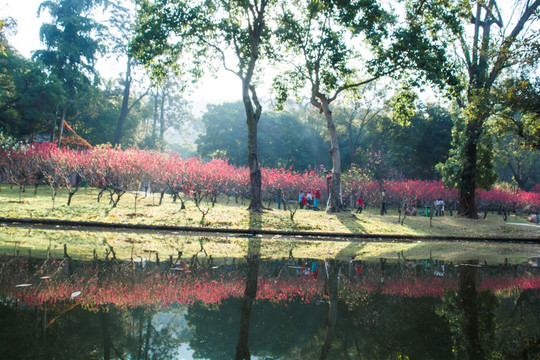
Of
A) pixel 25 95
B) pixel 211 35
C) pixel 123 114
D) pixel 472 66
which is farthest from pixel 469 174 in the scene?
pixel 123 114

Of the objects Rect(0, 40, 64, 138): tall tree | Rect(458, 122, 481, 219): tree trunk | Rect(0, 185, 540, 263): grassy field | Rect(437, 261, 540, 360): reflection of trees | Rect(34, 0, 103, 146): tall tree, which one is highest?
Rect(34, 0, 103, 146): tall tree

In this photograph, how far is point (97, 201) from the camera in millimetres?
21328

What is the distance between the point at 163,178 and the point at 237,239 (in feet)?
41.2

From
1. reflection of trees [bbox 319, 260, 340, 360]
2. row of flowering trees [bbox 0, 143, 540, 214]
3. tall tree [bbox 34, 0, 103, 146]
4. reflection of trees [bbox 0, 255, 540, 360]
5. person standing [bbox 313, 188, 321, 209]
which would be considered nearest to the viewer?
reflection of trees [bbox 0, 255, 540, 360]

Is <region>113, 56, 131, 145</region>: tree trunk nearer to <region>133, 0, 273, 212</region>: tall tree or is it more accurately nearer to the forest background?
the forest background

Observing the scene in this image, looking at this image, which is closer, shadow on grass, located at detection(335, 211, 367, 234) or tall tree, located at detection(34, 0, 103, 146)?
shadow on grass, located at detection(335, 211, 367, 234)

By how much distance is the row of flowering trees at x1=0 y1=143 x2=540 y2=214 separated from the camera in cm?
2192

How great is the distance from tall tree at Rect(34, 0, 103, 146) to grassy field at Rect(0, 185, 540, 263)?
20.8 m

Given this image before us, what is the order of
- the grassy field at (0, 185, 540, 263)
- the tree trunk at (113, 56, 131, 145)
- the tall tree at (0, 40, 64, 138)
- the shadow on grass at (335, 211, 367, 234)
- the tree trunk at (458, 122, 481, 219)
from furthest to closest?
the tree trunk at (113, 56, 131, 145)
the tall tree at (0, 40, 64, 138)
the tree trunk at (458, 122, 481, 219)
the shadow on grass at (335, 211, 367, 234)
the grassy field at (0, 185, 540, 263)

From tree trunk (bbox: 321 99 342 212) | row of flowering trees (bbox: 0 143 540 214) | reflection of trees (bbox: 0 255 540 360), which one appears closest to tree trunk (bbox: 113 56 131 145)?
row of flowering trees (bbox: 0 143 540 214)

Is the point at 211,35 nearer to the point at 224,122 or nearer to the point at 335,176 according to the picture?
the point at 335,176

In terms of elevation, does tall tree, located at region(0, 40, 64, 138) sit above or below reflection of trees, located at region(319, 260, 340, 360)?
above

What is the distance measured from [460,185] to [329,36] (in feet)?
42.4

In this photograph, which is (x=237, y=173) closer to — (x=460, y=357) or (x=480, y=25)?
(x=480, y=25)
